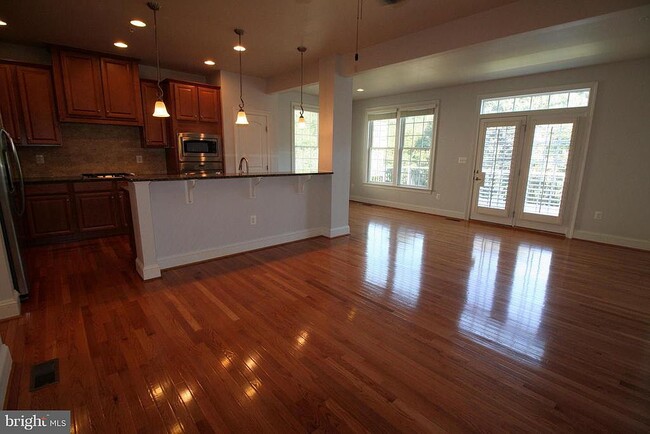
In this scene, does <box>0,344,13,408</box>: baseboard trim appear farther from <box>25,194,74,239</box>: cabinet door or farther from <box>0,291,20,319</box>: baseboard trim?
<box>25,194,74,239</box>: cabinet door

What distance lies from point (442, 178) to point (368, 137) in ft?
7.78

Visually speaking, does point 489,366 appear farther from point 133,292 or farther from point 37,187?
point 37,187

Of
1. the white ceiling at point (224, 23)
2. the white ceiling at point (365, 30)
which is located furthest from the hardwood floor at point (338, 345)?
the white ceiling at point (224, 23)

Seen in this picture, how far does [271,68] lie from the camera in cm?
514

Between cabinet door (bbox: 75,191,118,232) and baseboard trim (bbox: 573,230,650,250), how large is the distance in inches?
295

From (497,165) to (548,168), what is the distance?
32.6 inches

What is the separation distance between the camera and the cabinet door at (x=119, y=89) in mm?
4469

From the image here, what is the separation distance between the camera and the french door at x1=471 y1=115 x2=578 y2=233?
5.07 m

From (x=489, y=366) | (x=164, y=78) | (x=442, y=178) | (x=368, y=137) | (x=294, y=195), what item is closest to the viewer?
(x=489, y=366)

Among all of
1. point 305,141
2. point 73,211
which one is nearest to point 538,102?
point 305,141

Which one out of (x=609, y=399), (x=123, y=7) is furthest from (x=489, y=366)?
(x=123, y=7)

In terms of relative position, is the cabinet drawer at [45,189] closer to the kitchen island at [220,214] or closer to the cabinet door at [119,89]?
the cabinet door at [119,89]

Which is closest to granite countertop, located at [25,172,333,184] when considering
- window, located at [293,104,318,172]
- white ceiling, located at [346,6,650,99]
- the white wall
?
white ceiling, located at [346,6,650,99]

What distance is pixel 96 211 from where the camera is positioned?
4.53 m
